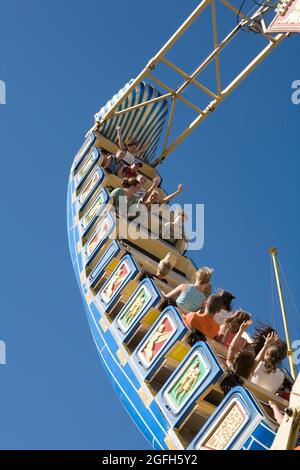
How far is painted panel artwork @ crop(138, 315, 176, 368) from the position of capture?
6902 millimetres

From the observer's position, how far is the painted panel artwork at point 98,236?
9461mm

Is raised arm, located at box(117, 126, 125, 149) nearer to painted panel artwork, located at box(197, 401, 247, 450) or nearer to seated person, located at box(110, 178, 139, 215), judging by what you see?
seated person, located at box(110, 178, 139, 215)

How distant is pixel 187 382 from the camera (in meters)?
6.42

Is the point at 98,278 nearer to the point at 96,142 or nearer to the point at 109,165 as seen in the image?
the point at 109,165

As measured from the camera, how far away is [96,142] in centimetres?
1274

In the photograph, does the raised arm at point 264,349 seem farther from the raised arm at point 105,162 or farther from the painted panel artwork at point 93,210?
the raised arm at point 105,162

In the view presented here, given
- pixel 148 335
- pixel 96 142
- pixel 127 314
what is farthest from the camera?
pixel 96 142

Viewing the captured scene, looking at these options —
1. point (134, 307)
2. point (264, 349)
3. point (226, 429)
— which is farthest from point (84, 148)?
point (226, 429)

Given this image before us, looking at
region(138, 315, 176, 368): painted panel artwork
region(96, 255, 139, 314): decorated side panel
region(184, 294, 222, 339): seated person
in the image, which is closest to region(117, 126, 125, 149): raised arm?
region(96, 255, 139, 314): decorated side panel

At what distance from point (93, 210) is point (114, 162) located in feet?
5.81

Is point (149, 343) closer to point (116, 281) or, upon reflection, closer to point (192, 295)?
point (192, 295)

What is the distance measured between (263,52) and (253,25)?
608 millimetres

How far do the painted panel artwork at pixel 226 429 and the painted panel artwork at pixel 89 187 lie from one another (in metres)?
5.29

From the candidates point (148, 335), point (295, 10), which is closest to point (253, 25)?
point (295, 10)
